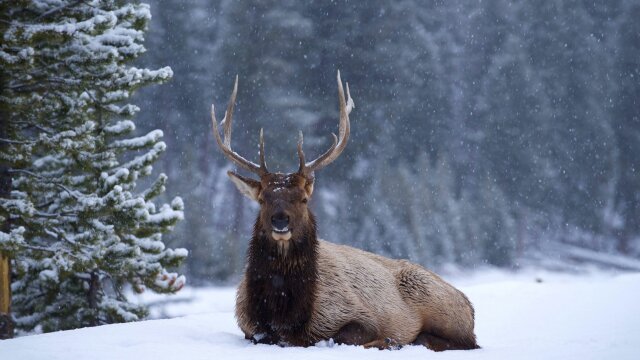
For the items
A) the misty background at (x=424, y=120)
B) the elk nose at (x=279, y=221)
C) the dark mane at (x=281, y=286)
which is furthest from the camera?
the misty background at (x=424, y=120)

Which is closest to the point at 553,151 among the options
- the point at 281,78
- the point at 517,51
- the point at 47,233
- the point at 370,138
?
the point at 517,51

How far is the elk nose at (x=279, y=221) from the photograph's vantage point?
23.2ft

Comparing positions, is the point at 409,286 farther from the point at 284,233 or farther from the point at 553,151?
the point at 553,151

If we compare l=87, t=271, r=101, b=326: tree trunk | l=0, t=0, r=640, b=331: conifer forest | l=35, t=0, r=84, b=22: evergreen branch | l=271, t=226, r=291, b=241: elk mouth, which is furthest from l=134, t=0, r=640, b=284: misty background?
l=271, t=226, r=291, b=241: elk mouth

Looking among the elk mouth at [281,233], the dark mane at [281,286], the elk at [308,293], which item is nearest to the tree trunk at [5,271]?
the elk at [308,293]

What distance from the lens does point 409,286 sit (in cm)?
851

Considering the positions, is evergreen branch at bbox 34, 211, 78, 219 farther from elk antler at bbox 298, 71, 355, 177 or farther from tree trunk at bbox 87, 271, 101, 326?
elk antler at bbox 298, 71, 355, 177

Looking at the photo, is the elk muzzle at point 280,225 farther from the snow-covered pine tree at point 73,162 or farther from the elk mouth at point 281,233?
the snow-covered pine tree at point 73,162

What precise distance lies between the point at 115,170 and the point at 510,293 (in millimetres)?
7762

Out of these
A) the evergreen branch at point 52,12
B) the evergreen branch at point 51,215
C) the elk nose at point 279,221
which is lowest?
the evergreen branch at point 51,215

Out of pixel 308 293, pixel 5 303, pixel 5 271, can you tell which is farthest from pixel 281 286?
pixel 5 303

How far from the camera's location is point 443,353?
687 centimetres

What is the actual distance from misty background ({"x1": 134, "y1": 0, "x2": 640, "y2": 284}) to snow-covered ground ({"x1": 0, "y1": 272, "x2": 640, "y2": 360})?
16.8 meters

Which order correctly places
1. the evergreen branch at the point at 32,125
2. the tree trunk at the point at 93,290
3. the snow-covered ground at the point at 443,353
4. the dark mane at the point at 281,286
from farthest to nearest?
the tree trunk at the point at 93,290
the evergreen branch at the point at 32,125
the dark mane at the point at 281,286
the snow-covered ground at the point at 443,353
